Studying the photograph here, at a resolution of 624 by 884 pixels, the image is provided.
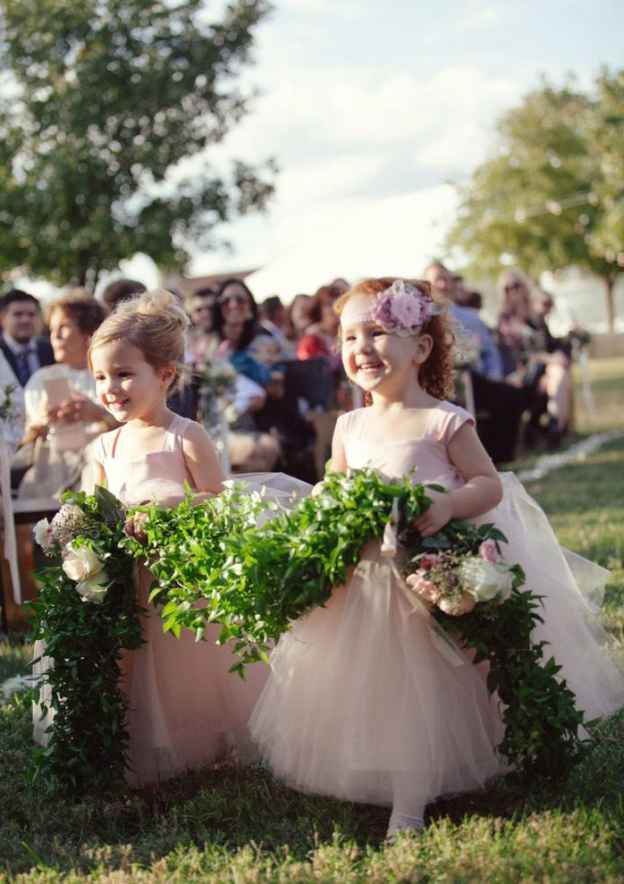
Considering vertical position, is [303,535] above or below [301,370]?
below

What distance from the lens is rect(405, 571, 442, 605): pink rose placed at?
11.5 ft

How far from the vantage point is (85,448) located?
7719 millimetres

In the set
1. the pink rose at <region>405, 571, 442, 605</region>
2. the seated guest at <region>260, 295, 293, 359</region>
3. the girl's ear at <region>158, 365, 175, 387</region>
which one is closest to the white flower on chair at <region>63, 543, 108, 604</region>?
the girl's ear at <region>158, 365, 175, 387</region>

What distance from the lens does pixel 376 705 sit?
371cm

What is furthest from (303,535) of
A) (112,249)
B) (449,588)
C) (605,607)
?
(112,249)

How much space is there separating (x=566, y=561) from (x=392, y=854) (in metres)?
1.35

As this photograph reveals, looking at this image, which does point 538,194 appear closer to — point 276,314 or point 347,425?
point 276,314

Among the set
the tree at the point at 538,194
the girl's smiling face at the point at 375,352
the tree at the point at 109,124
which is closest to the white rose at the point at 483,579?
the girl's smiling face at the point at 375,352

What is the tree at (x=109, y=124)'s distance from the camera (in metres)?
26.4

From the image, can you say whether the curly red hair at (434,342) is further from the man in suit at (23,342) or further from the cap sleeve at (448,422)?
the man in suit at (23,342)

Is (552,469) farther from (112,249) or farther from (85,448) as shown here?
(112,249)

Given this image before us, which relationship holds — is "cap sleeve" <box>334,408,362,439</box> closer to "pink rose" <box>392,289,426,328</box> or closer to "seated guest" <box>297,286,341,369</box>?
"pink rose" <box>392,289,426,328</box>

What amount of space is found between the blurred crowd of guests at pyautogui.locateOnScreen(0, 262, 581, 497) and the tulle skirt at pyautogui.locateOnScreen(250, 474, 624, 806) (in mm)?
1148

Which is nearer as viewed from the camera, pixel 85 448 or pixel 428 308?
pixel 428 308
